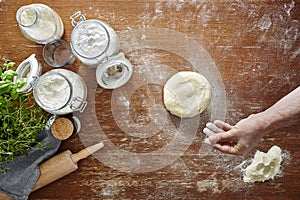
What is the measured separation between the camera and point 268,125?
1072 mm

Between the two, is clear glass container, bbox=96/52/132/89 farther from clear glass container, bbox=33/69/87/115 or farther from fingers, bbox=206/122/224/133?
fingers, bbox=206/122/224/133

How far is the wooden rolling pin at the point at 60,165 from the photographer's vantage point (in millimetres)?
1297

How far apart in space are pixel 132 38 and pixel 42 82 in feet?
1.13

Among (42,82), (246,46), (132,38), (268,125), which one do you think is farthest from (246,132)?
(42,82)

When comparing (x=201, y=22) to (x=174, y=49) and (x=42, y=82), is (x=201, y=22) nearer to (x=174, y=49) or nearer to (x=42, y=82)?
(x=174, y=49)

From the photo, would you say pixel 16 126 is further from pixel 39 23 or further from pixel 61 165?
pixel 39 23

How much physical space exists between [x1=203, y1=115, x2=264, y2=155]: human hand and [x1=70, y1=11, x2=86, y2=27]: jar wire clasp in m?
0.55

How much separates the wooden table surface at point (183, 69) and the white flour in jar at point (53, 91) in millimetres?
145

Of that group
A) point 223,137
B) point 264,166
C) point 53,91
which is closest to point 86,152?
point 53,91

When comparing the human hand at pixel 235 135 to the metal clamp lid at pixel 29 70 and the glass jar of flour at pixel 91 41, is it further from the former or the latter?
the metal clamp lid at pixel 29 70

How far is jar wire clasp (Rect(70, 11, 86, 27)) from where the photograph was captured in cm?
127

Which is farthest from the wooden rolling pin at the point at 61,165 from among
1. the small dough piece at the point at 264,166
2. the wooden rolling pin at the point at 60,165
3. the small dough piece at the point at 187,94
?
the small dough piece at the point at 264,166

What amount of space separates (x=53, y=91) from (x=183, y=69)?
0.44m

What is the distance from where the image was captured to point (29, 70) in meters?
1.30
